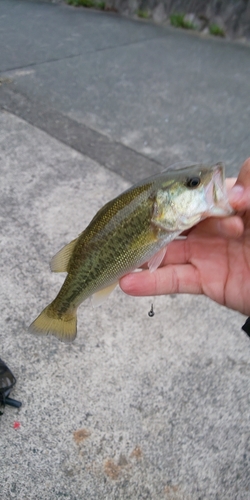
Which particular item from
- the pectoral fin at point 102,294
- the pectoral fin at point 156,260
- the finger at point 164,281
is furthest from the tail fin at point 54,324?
the pectoral fin at point 156,260

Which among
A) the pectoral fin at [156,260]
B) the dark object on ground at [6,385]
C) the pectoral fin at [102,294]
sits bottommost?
the dark object on ground at [6,385]

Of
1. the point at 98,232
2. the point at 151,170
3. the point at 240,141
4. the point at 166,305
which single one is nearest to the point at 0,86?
the point at 151,170

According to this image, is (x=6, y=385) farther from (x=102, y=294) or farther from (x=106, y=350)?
(x=102, y=294)

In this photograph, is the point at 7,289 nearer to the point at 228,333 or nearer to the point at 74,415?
the point at 74,415

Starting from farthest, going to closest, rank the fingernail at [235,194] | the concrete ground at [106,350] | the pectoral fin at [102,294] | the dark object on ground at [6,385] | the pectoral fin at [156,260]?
1. the dark object on ground at [6,385]
2. the concrete ground at [106,350]
3. the pectoral fin at [102,294]
4. the pectoral fin at [156,260]
5. the fingernail at [235,194]

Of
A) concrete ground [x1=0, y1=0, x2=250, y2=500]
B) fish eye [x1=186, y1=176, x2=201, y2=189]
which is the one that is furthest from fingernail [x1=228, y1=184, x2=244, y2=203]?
concrete ground [x1=0, y1=0, x2=250, y2=500]

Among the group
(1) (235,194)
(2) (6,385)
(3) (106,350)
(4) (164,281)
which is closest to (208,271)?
(4) (164,281)

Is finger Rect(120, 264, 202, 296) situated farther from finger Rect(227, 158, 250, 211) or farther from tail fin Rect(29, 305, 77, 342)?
finger Rect(227, 158, 250, 211)

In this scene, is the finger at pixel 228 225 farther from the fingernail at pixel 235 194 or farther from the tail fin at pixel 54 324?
the tail fin at pixel 54 324

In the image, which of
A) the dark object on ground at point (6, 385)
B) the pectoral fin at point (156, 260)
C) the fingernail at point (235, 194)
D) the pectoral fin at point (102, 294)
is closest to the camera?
the fingernail at point (235, 194)
